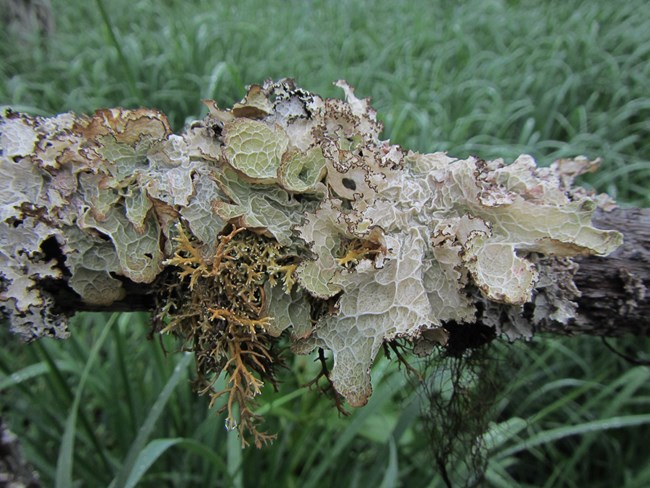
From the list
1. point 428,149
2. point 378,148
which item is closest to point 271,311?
point 378,148

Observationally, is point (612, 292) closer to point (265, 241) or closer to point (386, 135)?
point (265, 241)

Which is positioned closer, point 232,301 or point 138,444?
point 232,301

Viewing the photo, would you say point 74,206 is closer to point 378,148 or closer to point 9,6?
point 378,148

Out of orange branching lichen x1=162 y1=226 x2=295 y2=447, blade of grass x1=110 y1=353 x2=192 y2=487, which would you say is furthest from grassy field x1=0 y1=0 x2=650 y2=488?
orange branching lichen x1=162 y1=226 x2=295 y2=447

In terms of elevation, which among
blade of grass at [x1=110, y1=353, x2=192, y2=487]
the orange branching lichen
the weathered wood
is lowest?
blade of grass at [x1=110, y1=353, x2=192, y2=487]

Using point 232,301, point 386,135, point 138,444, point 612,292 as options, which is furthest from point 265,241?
point 386,135

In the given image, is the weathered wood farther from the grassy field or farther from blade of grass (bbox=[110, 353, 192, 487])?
blade of grass (bbox=[110, 353, 192, 487])
